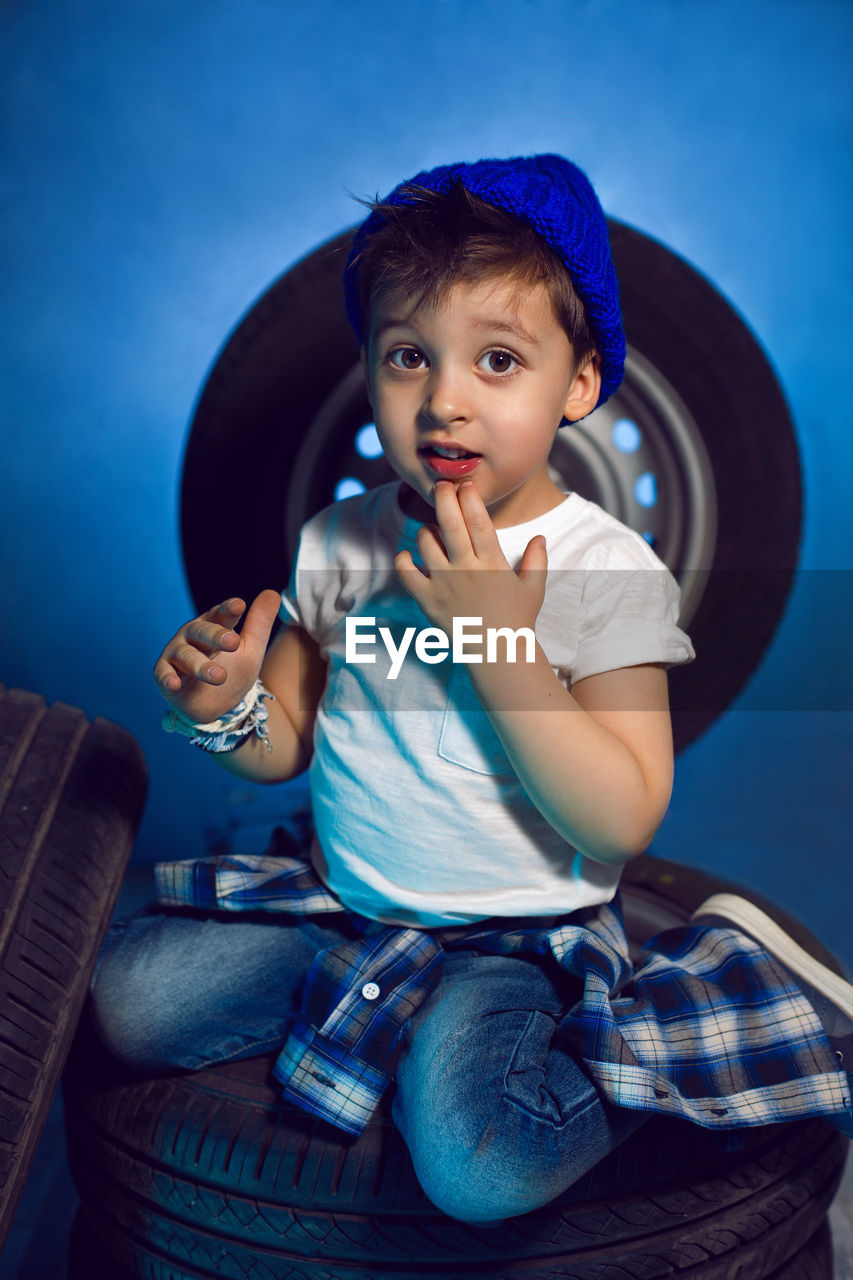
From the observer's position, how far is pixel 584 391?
77 centimetres

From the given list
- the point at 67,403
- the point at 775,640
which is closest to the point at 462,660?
the point at 775,640

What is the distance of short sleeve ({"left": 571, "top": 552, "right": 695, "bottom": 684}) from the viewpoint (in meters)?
0.73

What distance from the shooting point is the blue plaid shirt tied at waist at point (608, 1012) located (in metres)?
0.69

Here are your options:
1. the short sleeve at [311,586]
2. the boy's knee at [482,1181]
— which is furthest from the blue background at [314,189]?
the boy's knee at [482,1181]

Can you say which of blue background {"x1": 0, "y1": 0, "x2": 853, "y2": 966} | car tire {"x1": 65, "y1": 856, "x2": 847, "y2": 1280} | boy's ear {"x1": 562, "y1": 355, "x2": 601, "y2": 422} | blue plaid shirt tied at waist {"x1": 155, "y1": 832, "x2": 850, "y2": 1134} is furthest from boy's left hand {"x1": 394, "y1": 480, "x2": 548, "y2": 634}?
blue background {"x1": 0, "y1": 0, "x2": 853, "y2": 966}

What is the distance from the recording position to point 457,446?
0.68 m

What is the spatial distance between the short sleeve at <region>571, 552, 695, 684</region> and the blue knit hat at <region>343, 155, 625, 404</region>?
0.54 ft

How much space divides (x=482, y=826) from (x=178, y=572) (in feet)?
1.91

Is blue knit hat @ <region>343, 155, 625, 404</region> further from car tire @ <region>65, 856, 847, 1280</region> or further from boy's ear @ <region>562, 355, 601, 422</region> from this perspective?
car tire @ <region>65, 856, 847, 1280</region>

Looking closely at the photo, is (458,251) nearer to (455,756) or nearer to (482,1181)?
(455,756)

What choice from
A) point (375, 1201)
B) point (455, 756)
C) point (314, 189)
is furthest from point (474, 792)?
point (314, 189)

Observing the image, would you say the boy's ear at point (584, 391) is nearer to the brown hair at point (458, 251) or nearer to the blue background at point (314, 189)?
the brown hair at point (458, 251)

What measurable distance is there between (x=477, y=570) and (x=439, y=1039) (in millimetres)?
340

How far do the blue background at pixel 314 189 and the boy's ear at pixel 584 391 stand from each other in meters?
0.39
